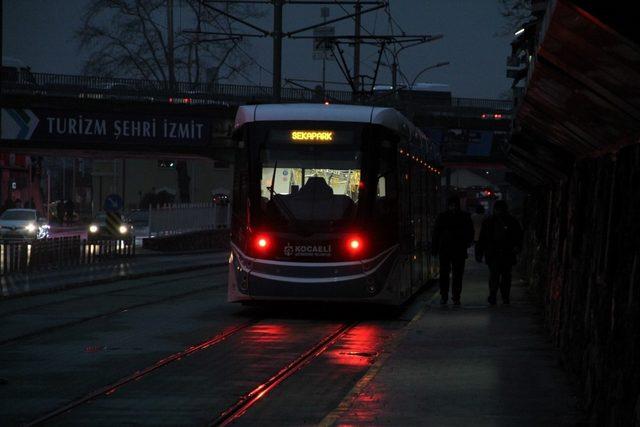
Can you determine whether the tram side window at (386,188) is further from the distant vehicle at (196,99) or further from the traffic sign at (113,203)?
the distant vehicle at (196,99)

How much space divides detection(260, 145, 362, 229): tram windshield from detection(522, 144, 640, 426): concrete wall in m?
4.87

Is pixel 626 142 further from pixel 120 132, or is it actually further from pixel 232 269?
pixel 120 132

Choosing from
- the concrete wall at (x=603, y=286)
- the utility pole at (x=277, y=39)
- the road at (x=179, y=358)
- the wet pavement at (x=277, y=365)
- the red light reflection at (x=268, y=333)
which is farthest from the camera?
the utility pole at (x=277, y=39)

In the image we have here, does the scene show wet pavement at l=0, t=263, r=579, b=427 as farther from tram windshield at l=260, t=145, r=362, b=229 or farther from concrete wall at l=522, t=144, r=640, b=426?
tram windshield at l=260, t=145, r=362, b=229

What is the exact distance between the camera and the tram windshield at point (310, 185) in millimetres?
20297

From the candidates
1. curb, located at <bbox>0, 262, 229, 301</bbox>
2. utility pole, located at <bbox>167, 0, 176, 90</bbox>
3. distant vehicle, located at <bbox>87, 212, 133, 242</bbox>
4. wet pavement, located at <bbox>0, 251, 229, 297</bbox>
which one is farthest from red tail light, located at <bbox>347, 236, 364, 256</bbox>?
utility pole, located at <bbox>167, 0, 176, 90</bbox>

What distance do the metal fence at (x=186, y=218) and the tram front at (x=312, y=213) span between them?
103 ft

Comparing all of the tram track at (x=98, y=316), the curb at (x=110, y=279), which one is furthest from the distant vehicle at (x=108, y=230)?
the tram track at (x=98, y=316)

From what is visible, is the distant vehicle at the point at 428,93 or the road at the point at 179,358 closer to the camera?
the road at the point at 179,358

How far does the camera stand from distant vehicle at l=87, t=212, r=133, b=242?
47156mm

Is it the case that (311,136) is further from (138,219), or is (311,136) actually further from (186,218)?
(138,219)

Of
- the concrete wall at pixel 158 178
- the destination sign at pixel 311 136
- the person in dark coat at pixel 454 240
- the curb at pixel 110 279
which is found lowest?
the concrete wall at pixel 158 178

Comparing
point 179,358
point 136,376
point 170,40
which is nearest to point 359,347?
point 179,358

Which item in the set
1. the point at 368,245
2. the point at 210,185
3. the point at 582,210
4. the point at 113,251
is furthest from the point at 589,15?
the point at 210,185
